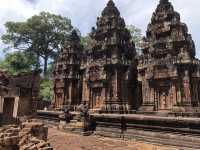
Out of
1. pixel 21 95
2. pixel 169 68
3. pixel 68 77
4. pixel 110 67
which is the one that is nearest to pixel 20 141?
pixel 169 68

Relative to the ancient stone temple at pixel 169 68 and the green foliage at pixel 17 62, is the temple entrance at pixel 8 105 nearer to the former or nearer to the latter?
the green foliage at pixel 17 62

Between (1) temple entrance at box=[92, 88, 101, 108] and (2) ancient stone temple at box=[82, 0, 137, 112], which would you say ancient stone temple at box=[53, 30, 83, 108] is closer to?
(2) ancient stone temple at box=[82, 0, 137, 112]

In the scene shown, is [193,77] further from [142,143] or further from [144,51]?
[142,143]

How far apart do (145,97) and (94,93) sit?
5.68 meters

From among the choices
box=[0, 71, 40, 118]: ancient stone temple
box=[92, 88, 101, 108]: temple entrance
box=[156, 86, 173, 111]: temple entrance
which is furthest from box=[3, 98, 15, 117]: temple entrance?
box=[156, 86, 173, 111]: temple entrance

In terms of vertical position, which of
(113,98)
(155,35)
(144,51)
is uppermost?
(155,35)

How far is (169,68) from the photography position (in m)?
16.1

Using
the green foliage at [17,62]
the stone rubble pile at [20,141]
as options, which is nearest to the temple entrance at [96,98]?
the stone rubble pile at [20,141]

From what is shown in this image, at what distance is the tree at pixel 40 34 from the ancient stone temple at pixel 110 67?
16.2 m

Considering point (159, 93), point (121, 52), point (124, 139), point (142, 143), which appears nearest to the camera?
point (142, 143)

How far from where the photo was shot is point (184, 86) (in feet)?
50.9

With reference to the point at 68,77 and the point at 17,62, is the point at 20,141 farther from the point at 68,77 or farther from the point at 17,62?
the point at 17,62

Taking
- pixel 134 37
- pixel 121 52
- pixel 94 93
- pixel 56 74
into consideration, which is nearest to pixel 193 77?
pixel 121 52

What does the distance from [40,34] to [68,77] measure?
15.3 m
